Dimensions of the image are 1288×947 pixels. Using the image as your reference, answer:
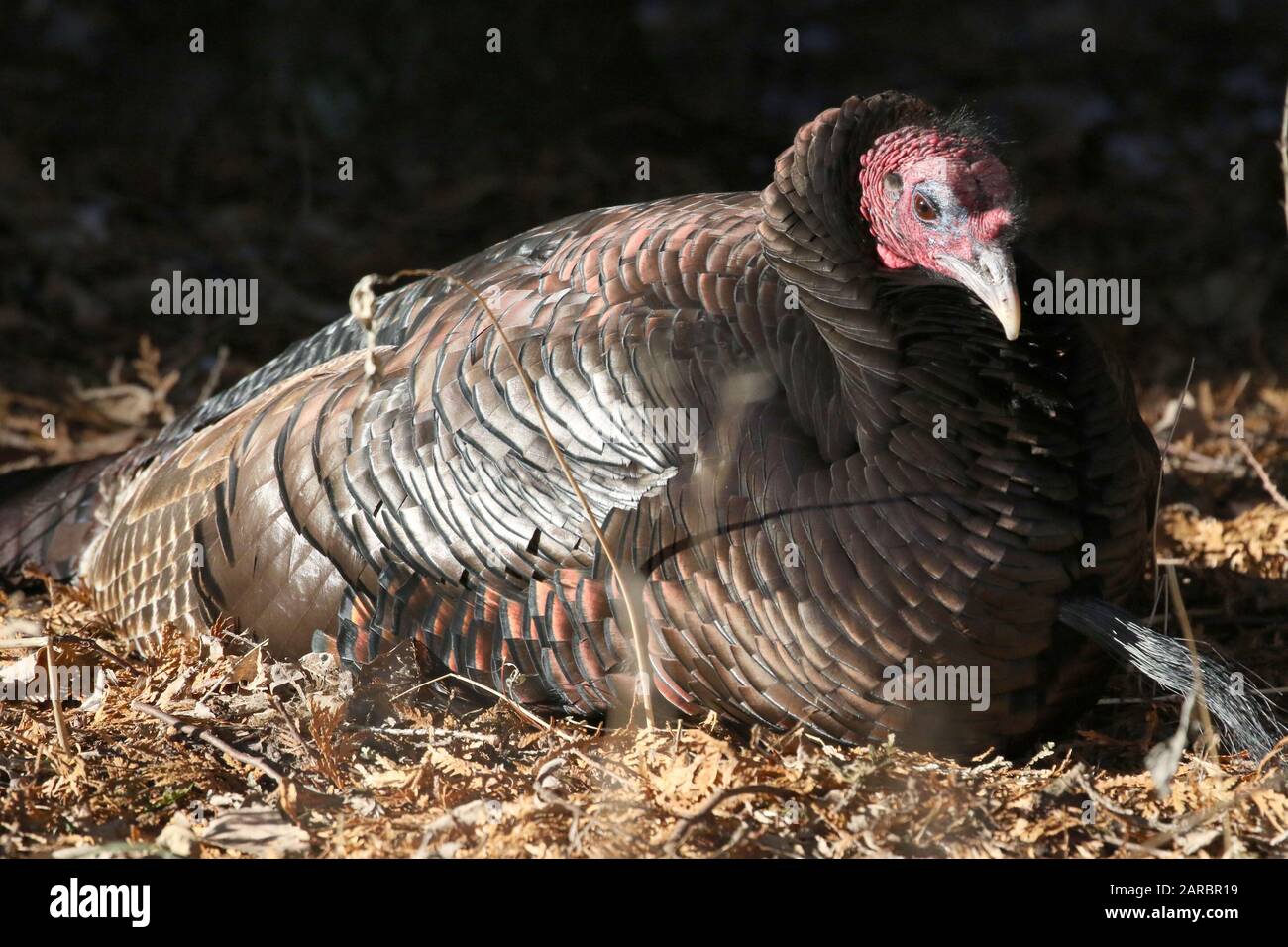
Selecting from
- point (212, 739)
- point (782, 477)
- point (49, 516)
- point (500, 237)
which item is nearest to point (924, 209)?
point (782, 477)

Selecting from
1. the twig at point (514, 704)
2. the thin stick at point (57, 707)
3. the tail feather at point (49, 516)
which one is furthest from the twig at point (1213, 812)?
the tail feather at point (49, 516)

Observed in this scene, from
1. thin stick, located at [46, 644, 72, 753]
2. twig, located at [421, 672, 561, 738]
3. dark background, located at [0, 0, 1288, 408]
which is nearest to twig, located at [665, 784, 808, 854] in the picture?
twig, located at [421, 672, 561, 738]

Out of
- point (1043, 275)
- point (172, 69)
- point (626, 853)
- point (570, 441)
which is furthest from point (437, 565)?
point (172, 69)

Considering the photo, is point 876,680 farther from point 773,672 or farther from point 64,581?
point 64,581

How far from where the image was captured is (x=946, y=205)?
2.64 metres

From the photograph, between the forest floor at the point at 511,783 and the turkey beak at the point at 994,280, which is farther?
the forest floor at the point at 511,783

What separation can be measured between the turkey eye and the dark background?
337 centimetres

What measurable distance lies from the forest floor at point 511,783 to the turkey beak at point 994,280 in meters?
0.93

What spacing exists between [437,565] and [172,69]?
4.65m

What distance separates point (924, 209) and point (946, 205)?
0.14 ft

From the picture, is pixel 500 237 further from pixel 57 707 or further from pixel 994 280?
pixel 994 280

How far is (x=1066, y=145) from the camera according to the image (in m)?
6.62

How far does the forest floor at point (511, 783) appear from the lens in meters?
2.69

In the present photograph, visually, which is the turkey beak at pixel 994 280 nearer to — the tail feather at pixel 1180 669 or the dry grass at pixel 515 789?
the tail feather at pixel 1180 669
